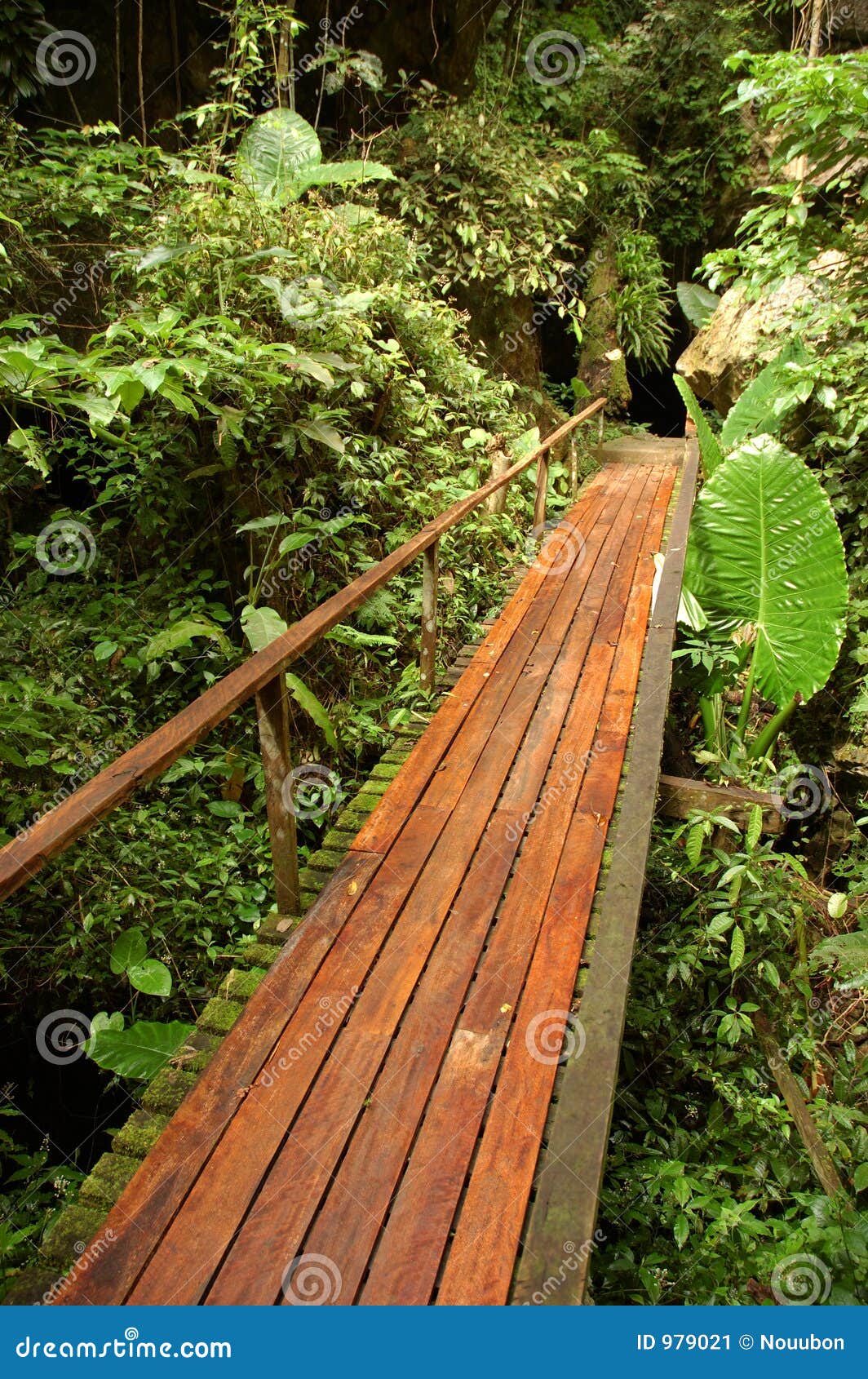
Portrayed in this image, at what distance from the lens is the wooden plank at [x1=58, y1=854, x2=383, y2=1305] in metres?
1.70

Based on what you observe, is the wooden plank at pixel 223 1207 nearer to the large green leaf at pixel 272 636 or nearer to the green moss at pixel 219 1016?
the green moss at pixel 219 1016

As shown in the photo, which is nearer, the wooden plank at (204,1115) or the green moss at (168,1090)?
the wooden plank at (204,1115)

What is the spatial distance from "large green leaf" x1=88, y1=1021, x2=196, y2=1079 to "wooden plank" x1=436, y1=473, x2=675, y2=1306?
49.9 inches

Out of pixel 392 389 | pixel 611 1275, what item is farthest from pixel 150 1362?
pixel 392 389

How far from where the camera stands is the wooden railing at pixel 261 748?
162 centimetres

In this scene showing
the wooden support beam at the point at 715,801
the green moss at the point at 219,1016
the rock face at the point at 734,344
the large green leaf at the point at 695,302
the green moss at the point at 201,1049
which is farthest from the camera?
the large green leaf at the point at 695,302

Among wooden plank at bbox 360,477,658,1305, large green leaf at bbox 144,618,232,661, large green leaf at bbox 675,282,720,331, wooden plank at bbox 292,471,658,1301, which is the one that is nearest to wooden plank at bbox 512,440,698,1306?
wooden plank at bbox 360,477,658,1305

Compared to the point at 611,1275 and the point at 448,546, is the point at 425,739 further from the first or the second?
the point at 448,546

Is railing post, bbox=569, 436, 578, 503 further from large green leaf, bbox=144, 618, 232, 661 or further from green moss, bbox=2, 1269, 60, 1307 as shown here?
green moss, bbox=2, 1269, 60, 1307

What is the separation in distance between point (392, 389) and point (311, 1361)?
5.52 m

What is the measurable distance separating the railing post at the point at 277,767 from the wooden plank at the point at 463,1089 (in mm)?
723

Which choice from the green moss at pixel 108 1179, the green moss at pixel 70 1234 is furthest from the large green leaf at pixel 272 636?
the green moss at pixel 70 1234

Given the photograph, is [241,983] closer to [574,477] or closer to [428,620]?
[428,620]

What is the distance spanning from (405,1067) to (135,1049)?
1.26 meters
